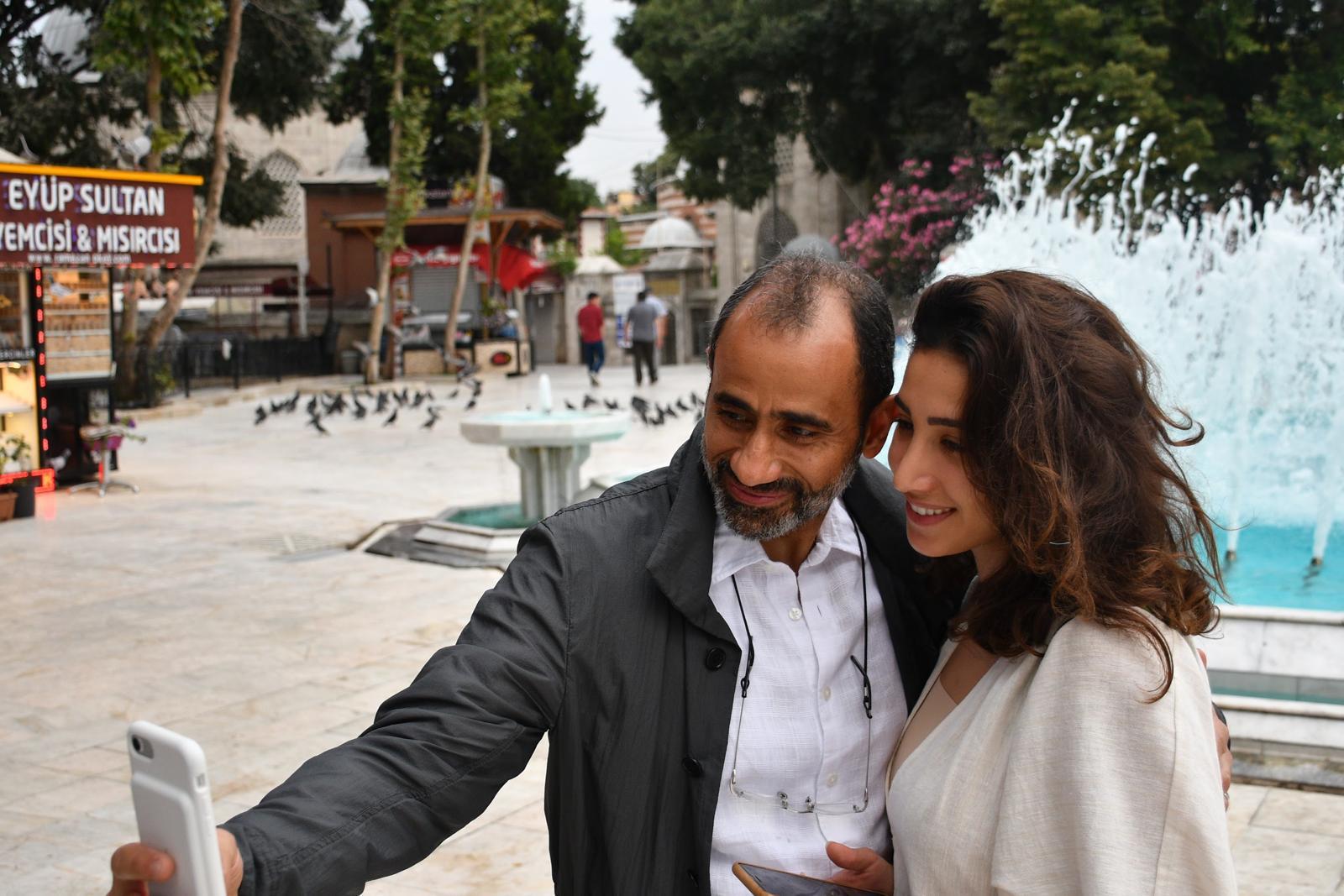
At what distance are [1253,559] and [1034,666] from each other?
6.55 metres

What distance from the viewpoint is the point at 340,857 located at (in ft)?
5.04

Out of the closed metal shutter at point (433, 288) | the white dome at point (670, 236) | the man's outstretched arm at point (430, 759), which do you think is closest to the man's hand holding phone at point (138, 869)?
the man's outstretched arm at point (430, 759)

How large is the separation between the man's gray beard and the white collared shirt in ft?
0.22

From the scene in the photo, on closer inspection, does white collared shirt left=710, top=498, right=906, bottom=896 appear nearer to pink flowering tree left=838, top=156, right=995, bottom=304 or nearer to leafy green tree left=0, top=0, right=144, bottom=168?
leafy green tree left=0, top=0, right=144, bottom=168

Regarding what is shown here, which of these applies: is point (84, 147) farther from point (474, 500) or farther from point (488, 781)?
point (488, 781)

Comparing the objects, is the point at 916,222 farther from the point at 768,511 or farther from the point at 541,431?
the point at 768,511

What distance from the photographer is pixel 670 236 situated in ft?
185

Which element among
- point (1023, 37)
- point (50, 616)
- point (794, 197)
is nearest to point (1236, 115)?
point (1023, 37)

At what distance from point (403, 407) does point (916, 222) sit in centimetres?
1145

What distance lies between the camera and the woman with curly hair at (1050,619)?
61.2 inches

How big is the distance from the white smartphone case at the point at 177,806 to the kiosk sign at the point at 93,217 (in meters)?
10.3

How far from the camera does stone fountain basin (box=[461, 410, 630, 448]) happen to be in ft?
29.8

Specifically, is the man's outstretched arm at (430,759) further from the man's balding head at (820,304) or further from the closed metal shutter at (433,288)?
the closed metal shutter at (433,288)

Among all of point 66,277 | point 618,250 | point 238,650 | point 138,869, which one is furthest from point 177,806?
point 618,250
